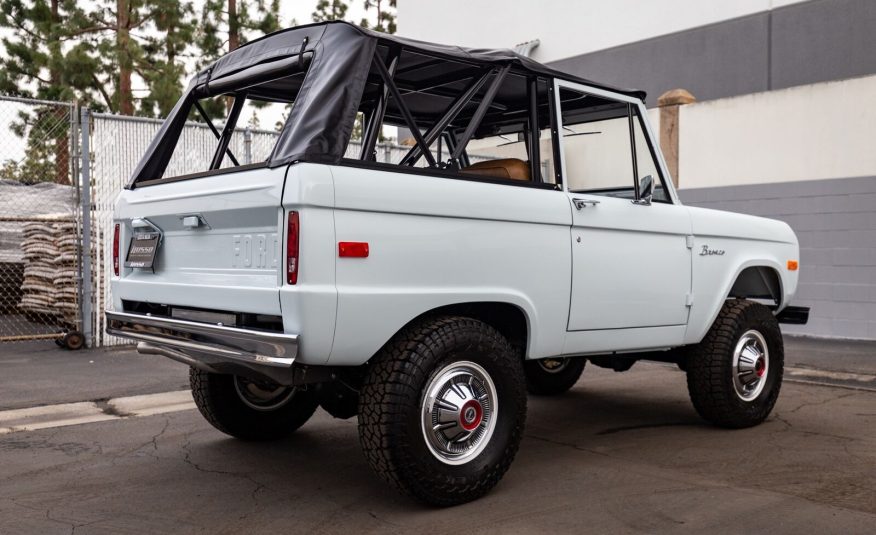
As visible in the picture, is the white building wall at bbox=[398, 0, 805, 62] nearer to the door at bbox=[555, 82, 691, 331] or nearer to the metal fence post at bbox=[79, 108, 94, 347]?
the door at bbox=[555, 82, 691, 331]

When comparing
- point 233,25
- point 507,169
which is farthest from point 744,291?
point 233,25

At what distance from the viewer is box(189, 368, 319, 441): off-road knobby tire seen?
4863mm

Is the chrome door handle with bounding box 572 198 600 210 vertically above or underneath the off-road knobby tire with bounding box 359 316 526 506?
above

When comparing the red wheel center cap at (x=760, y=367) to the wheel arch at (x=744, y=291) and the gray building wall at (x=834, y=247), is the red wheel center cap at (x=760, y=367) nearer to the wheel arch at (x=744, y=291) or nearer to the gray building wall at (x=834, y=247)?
the wheel arch at (x=744, y=291)

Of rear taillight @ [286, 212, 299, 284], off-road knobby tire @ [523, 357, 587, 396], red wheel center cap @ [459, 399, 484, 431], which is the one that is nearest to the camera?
rear taillight @ [286, 212, 299, 284]

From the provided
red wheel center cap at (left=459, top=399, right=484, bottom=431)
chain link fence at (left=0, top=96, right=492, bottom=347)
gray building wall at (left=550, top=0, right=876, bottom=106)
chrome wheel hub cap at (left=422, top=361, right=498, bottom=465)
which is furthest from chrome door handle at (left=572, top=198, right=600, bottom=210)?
gray building wall at (left=550, top=0, right=876, bottom=106)

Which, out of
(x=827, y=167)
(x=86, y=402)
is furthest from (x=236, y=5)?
(x=86, y=402)

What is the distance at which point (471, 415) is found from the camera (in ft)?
12.8

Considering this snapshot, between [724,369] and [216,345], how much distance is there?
10.6 ft

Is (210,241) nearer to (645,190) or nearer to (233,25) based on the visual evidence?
(645,190)

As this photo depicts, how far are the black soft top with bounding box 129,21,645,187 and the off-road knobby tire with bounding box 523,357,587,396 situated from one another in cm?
227

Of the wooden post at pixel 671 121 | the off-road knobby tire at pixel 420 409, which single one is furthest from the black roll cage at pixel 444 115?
the wooden post at pixel 671 121

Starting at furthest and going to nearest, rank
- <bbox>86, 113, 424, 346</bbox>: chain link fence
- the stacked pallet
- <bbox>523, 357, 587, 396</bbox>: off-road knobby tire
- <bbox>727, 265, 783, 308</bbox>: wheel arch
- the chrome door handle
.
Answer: the stacked pallet
<bbox>86, 113, 424, 346</bbox>: chain link fence
<bbox>523, 357, 587, 396</bbox>: off-road knobby tire
<bbox>727, 265, 783, 308</bbox>: wheel arch
the chrome door handle

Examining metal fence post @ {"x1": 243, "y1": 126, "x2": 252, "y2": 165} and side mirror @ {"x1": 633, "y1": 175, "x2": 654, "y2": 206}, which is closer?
side mirror @ {"x1": 633, "y1": 175, "x2": 654, "y2": 206}
